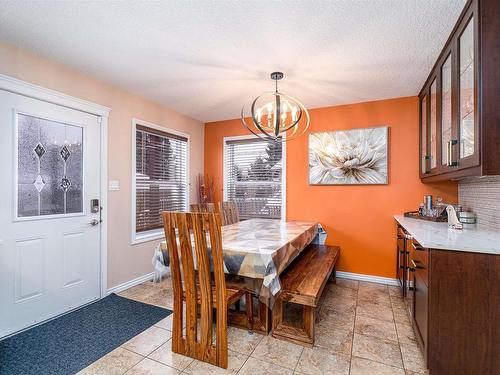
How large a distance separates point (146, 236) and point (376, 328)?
116 inches

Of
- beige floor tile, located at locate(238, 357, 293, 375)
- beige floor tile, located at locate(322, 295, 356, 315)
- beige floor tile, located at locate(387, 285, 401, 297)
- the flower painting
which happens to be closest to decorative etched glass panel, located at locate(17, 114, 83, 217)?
beige floor tile, located at locate(238, 357, 293, 375)

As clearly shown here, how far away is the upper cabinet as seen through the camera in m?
1.59

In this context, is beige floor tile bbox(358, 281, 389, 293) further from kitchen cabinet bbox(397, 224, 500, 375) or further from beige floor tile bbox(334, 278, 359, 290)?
kitchen cabinet bbox(397, 224, 500, 375)

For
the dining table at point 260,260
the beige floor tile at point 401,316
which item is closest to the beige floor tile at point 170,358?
the dining table at point 260,260

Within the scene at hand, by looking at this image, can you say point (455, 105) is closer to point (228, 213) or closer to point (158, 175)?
point (228, 213)

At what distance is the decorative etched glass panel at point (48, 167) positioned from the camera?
2332mm

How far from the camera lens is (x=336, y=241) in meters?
3.74

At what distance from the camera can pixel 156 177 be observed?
3814 millimetres

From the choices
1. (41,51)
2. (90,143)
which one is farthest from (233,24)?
(90,143)

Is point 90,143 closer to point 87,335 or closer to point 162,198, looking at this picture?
point 162,198

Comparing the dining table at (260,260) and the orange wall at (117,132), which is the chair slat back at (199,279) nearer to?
the dining table at (260,260)

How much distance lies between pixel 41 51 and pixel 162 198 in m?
2.18

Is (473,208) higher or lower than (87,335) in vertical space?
higher

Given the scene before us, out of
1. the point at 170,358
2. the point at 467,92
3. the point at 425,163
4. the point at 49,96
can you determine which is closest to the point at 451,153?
the point at 467,92
